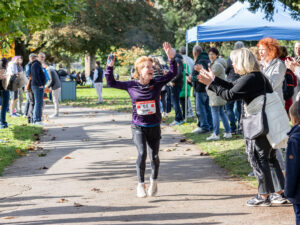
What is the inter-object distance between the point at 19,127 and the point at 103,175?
21.9 feet

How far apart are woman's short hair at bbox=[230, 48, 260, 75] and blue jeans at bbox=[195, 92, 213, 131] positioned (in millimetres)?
6070

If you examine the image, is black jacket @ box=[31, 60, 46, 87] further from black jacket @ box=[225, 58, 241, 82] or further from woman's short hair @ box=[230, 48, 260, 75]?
woman's short hair @ box=[230, 48, 260, 75]

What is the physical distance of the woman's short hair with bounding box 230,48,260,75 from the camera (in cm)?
552

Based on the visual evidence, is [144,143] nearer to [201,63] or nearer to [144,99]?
[144,99]

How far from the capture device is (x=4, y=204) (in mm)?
6105

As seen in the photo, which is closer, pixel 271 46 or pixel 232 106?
pixel 271 46

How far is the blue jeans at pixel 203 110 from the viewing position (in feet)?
38.7

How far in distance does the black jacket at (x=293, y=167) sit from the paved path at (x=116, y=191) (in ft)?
4.25

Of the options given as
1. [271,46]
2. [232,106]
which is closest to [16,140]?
[232,106]

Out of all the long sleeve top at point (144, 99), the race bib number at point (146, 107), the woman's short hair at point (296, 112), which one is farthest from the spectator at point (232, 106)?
the woman's short hair at point (296, 112)

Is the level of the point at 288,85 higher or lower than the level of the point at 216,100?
higher

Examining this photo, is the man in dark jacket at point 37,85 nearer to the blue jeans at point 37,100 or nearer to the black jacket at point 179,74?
the blue jeans at point 37,100

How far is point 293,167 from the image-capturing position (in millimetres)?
3727

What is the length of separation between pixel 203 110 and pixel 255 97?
20.9 ft
